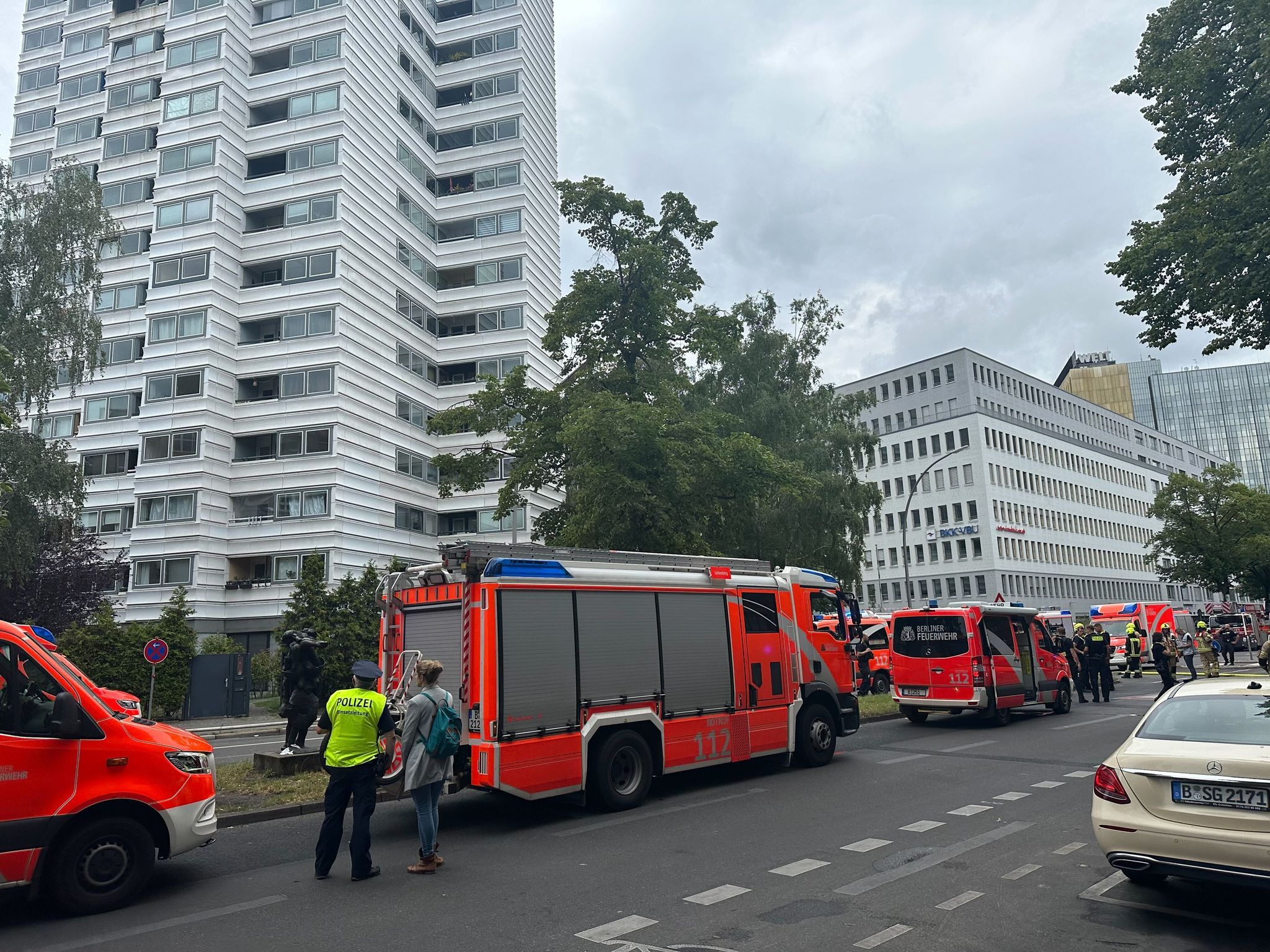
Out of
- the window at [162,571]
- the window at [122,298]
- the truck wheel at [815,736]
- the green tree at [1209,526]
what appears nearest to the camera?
the truck wheel at [815,736]

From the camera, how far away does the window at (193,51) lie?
Result: 140 feet

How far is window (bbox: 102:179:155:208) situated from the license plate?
159 ft

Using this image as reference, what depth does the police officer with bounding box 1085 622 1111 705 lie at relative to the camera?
2191 cm

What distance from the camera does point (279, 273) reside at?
136ft

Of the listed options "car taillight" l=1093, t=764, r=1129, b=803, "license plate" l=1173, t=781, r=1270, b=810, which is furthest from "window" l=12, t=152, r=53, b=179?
"license plate" l=1173, t=781, r=1270, b=810

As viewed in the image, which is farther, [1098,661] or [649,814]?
[1098,661]

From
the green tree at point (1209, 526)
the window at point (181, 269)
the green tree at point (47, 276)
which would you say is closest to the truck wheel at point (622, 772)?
the green tree at point (47, 276)

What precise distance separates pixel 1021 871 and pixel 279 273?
137 ft

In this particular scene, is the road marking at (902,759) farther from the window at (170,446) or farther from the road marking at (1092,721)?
the window at (170,446)

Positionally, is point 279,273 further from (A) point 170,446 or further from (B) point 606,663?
(B) point 606,663

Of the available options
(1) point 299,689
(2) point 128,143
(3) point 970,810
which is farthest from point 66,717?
(2) point 128,143

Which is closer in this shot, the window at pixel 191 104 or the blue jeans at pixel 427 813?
the blue jeans at pixel 427 813

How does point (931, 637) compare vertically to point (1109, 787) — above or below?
above

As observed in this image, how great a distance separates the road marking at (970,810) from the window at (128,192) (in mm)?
46276
